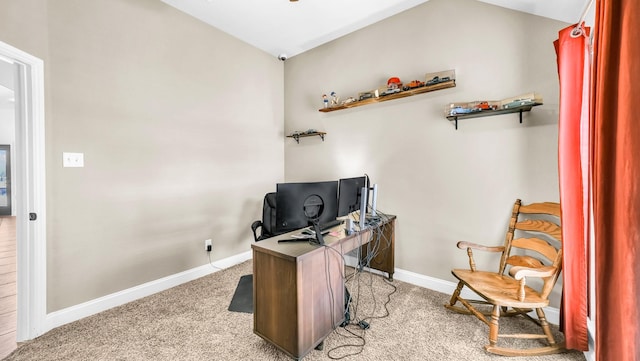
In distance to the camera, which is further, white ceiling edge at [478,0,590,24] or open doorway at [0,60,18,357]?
open doorway at [0,60,18,357]

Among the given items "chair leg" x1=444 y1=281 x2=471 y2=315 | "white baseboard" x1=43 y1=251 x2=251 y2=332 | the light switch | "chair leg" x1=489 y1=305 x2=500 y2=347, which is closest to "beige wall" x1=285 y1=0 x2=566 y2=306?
"chair leg" x1=444 y1=281 x2=471 y2=315

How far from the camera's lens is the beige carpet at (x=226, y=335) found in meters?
1.71

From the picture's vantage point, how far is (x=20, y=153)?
1858mm

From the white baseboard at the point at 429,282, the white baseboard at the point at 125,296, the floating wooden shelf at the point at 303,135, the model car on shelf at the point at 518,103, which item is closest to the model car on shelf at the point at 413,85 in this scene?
the model car on shelf at the point at 518,103

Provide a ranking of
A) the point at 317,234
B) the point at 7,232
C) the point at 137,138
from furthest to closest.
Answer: the point at 7,232, the point at 137,138, the point at 317,234

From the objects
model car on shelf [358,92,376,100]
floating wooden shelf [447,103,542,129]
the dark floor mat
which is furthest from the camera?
model car on shelf [358,92,376,100]

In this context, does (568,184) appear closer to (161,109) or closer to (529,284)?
(529,284)

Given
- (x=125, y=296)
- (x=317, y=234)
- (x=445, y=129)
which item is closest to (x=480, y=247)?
(x=445, y=129)

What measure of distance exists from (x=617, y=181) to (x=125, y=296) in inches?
137

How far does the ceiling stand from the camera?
2.65 m

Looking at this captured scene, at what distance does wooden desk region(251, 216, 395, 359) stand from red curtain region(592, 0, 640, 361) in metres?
1.35

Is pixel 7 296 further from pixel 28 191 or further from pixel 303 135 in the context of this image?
pixel 303 135

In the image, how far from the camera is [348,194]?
2184mm

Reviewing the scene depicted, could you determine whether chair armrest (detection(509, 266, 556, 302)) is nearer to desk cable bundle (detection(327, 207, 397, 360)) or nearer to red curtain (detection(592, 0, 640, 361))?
red curtain (detection(592, 0, 640, 361))
